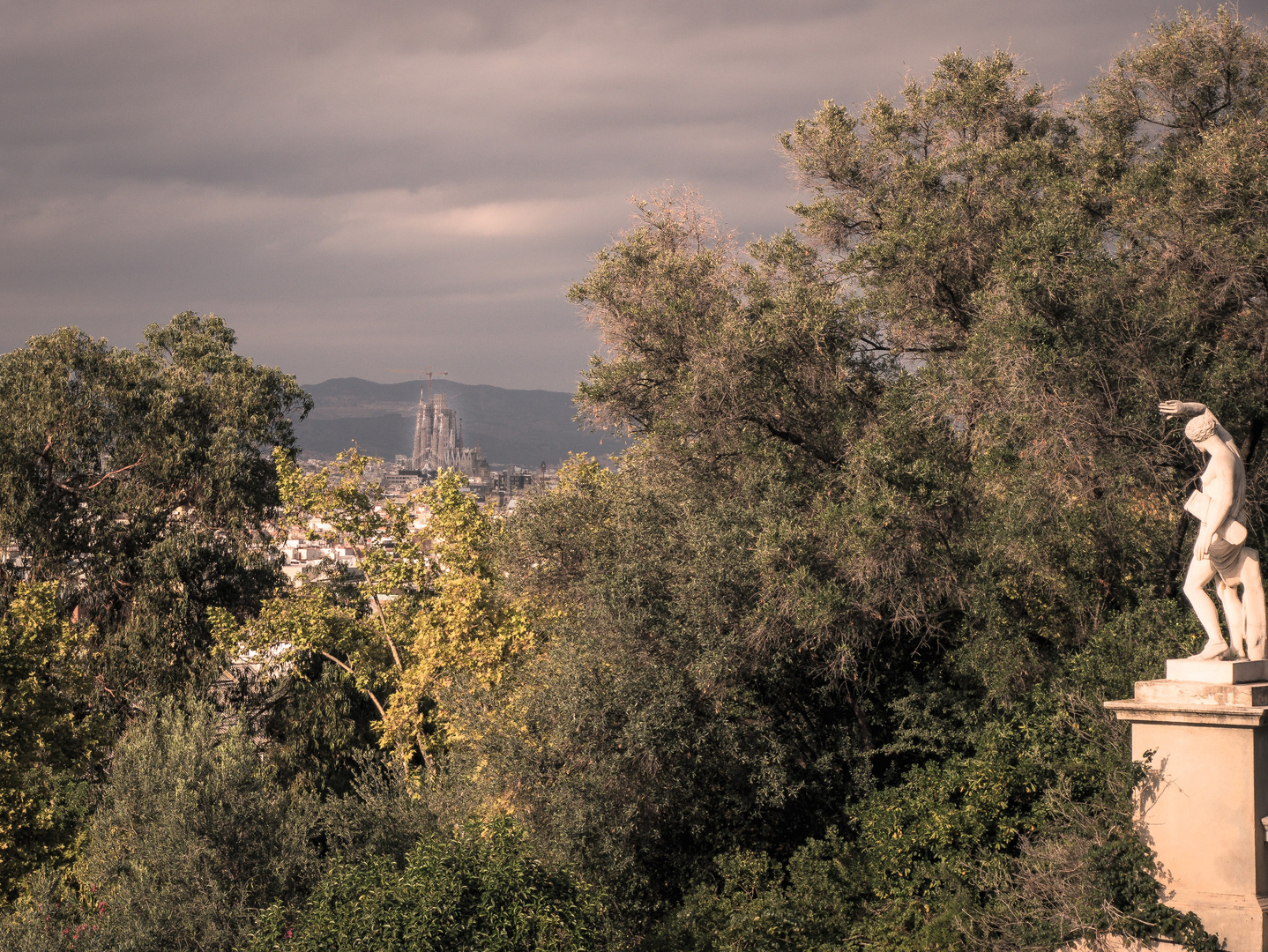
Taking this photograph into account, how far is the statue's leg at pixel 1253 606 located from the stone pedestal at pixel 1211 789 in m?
0.15

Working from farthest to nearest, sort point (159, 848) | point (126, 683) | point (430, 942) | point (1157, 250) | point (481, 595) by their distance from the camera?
point (126, 683) < point (481, 595) < point (1157, 250) < point (159, 848) < point (430, 942)

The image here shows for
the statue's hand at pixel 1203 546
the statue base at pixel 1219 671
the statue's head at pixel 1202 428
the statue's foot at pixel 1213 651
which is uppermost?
the statue's head at pixel 1202 428

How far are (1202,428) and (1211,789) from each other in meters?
2.93

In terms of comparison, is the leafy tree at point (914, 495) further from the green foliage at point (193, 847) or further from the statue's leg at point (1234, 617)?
the green foliage at point (193, 847)

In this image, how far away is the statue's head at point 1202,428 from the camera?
9359 mm

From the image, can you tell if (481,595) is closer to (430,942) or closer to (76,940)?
(76,940)

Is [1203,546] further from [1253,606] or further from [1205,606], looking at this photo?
[1253,606]

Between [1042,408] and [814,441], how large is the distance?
405cm

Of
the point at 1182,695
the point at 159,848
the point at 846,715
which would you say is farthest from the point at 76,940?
the point at 1182,695

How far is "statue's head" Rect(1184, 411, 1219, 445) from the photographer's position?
9.36m

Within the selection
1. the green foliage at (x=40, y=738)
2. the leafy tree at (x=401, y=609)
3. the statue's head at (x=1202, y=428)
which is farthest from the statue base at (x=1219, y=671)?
the green foliage at (x=40, y=738)

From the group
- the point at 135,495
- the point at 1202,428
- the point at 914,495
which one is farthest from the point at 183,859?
the point at 135,495

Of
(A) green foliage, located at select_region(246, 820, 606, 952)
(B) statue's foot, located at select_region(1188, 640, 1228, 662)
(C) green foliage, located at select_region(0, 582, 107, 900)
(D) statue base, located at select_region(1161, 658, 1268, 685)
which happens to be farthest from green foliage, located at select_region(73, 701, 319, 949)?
(B) statue's foot, located at select_region(1188, 640, 1228, 662)

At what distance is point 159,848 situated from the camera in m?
15.0
